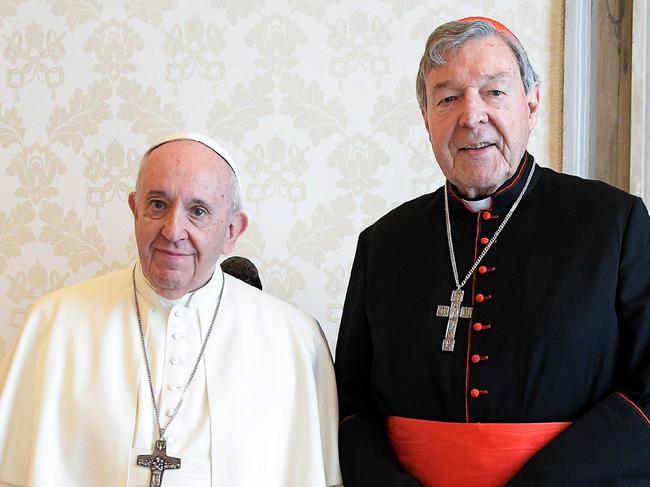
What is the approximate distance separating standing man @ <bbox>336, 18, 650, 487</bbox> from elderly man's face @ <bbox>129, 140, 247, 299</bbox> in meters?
0.46

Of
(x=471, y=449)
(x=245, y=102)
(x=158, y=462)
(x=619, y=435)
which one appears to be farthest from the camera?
(x=245, y=102)

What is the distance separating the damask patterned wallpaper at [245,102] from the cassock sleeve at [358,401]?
738mm

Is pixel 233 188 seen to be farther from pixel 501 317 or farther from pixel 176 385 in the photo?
pixel 501 317

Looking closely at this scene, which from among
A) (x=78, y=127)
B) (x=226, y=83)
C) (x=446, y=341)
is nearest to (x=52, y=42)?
(x=78, y=127)

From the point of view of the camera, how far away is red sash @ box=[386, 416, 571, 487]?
78.7 inches

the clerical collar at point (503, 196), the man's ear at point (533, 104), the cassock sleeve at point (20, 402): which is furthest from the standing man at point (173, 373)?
the man's ear at point (533, 104)

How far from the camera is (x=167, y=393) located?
2.27 m

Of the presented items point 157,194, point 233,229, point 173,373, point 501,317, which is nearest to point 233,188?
point 233,229

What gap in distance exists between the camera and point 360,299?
2.39 meters

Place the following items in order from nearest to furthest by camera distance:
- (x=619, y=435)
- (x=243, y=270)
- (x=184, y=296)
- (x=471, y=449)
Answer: (x=619, y=435), (x=471, y=449), (x=184, y=296), (x=243, y=270)

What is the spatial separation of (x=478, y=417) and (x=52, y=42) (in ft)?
6.78

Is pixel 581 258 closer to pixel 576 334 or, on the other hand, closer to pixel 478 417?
pixel 576 334

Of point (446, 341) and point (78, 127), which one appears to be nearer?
point (446, 341)

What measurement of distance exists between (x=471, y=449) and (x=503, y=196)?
2.02ft
